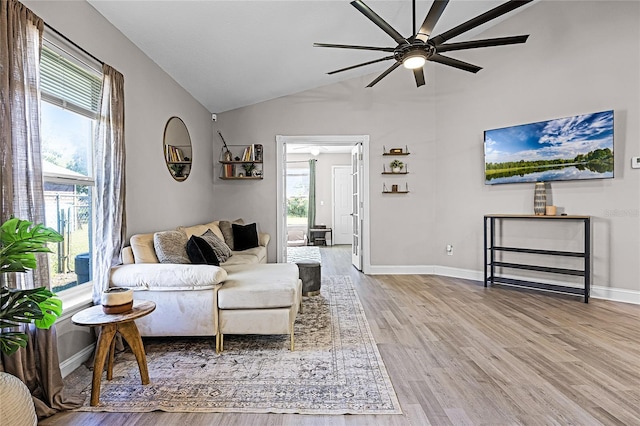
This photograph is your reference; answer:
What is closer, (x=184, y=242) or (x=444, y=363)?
(x=444, y=363)

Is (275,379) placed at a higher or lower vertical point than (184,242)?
lower

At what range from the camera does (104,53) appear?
A: 2.85 metres

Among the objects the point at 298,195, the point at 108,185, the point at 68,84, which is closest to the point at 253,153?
the point at 108,185

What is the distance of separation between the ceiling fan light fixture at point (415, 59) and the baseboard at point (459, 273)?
3.33 m

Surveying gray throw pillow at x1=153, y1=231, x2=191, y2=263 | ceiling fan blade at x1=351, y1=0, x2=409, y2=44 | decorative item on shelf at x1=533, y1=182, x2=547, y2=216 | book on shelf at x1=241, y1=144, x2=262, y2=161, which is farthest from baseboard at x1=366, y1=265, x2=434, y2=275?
ceiling fan blade at x1=351, y1=0, x2=409, y2=44

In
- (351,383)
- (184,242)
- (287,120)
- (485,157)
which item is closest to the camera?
(351,383)

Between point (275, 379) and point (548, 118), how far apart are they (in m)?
4.51

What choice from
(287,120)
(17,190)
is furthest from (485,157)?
(17,190)

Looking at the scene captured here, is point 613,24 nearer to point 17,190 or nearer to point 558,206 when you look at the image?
point 558,206

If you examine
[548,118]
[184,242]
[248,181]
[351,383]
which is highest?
[548,118]

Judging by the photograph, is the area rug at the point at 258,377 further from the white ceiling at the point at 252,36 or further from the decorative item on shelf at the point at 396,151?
the decorative item on shelf at the point at 396,151

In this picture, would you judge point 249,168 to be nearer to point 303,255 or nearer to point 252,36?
point 252,36

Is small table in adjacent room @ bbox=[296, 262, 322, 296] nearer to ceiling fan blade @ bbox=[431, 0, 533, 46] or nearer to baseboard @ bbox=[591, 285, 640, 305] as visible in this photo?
ceiling fan blade @ bbox=[431, 0, 533, 46]

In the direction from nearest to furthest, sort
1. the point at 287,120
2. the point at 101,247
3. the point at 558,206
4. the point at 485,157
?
the point at 101,247, the point at 558,206, the point at 485,157, the point at 287,120
